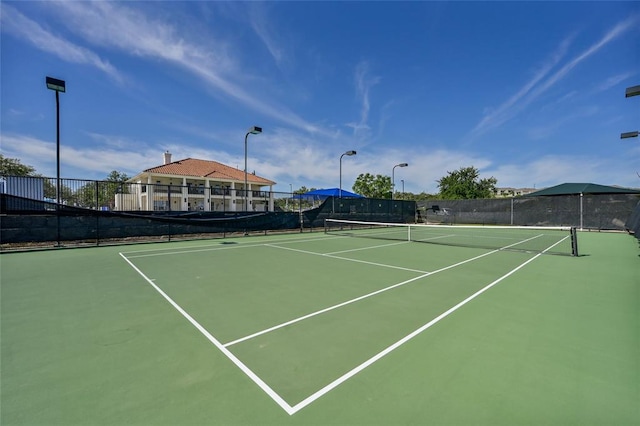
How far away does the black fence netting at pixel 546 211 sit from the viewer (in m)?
19.2

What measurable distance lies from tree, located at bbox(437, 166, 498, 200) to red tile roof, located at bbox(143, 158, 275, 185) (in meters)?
29.5

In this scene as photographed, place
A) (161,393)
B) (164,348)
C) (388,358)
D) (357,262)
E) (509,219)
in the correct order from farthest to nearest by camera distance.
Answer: (509,219), (357,262), (164,348), (388,358), (161,393)

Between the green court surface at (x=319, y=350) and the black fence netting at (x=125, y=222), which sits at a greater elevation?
the black fence netting at (x=125, y=222)

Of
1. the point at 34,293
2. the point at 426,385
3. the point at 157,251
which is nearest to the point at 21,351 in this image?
the point at 34,293

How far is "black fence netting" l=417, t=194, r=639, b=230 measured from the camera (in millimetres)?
19156

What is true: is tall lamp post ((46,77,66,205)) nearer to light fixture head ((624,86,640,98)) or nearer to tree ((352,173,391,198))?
light fixture head ((624,86,640,98))

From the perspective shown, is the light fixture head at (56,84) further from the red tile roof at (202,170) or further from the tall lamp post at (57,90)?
the red tile roof at (202,170)

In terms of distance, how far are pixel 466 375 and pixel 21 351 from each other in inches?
173

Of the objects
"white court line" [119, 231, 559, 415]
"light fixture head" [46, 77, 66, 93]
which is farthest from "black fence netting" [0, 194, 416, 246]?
"white court line" [119, 231, 559, 415]

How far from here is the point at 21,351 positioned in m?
2.90

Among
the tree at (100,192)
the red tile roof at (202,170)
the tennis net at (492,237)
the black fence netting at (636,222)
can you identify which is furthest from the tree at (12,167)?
the black fence netting at (636,222)

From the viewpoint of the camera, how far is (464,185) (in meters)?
45.9

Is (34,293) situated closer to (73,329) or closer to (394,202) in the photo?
(73,329)

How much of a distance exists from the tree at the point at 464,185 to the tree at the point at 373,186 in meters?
12.2
